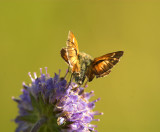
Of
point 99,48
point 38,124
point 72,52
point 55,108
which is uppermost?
point 99,48

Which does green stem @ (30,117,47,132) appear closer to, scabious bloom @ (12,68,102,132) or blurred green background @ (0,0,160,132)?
scabious bloom @ (12,68,102,132)

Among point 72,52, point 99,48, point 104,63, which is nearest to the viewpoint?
point 72,52

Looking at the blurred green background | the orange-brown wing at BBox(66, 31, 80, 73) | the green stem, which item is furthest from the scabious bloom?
the blurred green background

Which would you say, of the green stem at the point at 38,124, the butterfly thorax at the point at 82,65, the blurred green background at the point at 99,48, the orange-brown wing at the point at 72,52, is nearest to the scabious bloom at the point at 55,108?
the green stem at the point at 38,124

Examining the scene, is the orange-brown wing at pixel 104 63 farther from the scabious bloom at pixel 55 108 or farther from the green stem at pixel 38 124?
the green stem at pixel 38 124

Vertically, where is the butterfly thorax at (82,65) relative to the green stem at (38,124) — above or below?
above

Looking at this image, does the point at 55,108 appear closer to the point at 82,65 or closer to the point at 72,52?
the point at 82,65

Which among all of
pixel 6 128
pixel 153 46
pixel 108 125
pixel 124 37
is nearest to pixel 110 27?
pixel 124 37

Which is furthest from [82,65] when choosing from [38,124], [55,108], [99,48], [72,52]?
[99,48]
